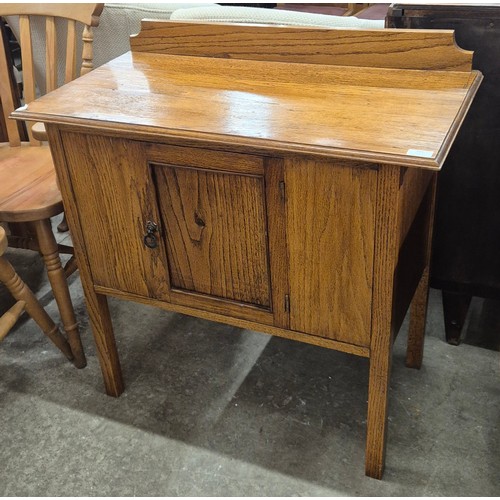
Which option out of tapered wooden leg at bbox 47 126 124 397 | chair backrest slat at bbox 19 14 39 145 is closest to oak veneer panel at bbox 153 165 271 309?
tapered wooden leg at bbox 47 126 124 397

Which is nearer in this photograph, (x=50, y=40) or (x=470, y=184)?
(x=470, y=184)

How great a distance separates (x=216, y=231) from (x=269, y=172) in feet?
0.61

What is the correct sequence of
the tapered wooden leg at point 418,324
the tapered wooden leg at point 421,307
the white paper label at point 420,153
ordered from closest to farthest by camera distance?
the white paper label at point 420,153
the tapered wooden leg at point 421,307
the tapered wooden leg at point 418,324

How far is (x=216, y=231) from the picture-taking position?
126 centimetres

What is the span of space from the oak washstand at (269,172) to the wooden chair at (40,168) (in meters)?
0.24

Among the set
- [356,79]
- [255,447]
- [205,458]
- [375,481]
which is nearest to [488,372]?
[375,481]

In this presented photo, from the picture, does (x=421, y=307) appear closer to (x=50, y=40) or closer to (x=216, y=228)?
(x=216, y=228)

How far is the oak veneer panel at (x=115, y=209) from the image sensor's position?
1.25 meters

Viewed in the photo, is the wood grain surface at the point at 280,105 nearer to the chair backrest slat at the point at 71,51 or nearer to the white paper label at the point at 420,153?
the white paper label at the point at 420,153

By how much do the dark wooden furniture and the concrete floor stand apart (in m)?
0.19

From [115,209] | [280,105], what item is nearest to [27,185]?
[115,209]

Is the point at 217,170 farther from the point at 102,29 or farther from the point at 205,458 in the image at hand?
the point at 102,29

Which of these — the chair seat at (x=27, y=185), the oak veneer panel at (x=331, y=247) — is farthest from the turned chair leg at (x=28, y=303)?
the oak veneer panel at (x=331, y=247)

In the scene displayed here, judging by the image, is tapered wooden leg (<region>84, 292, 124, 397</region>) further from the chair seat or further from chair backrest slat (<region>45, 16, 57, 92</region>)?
chair backrest slat (<region>45, 16, 57, 92</region>)
